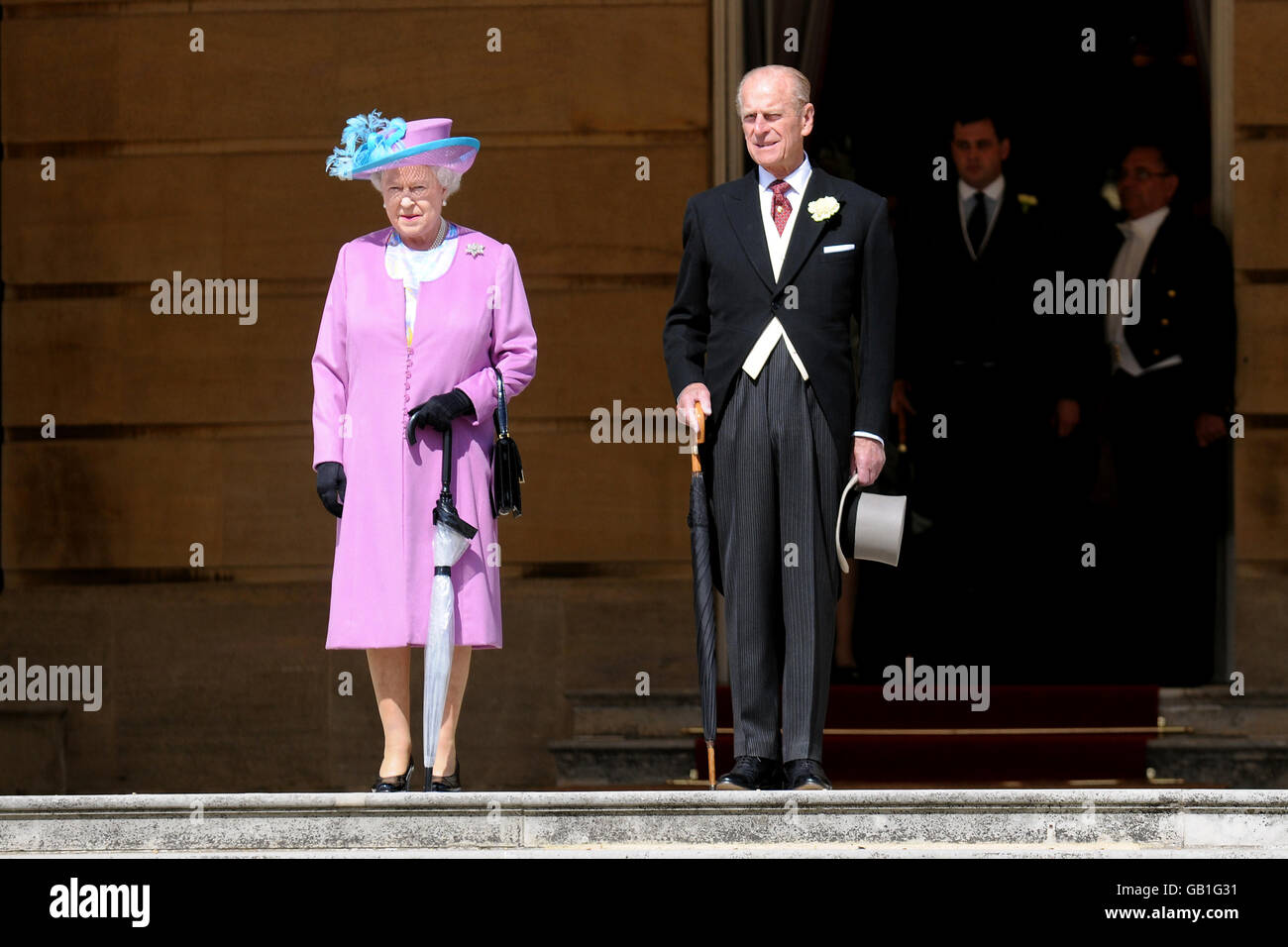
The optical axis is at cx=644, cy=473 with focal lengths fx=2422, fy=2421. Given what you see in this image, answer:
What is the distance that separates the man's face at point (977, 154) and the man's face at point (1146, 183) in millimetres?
626

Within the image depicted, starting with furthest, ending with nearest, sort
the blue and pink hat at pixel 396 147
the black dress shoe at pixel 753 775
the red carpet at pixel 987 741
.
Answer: the red carpet at pixel 987 741, the blue and pink hat at pixel 396 147, the black dress shoe at pixel 753 775

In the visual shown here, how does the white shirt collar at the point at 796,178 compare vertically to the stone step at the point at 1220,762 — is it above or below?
above

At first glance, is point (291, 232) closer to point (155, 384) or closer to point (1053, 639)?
point (155, 384)

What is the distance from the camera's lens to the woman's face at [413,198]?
24.7 feet

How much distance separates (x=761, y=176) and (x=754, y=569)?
1.22 m

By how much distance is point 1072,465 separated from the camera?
11234 mm

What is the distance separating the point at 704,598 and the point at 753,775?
0.56 metres

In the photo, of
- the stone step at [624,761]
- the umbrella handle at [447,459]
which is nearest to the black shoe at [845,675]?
the stone step at [624,761]

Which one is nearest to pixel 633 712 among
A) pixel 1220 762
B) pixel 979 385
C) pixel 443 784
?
pixel 979 385

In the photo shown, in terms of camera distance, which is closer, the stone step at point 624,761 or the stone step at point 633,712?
the stone step at point 624,761

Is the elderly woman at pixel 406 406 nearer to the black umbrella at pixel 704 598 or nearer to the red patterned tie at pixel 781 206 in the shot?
the black umbrella at pixel 704 598

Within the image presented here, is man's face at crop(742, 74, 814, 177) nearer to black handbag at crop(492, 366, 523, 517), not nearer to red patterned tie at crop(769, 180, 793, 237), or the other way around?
red patterned tie at crop(769, 180, 793, 237)
